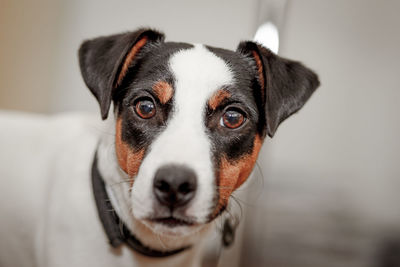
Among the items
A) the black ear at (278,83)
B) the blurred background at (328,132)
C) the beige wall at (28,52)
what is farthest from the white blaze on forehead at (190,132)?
the beige wall at (28,52)

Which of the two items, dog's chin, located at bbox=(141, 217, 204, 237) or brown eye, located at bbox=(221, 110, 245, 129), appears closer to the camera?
dog's chin, located at bbox=(141, 217, 204, 237)

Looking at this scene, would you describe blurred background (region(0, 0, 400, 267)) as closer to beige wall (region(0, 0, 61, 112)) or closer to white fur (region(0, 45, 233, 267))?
beige wall (region(0, 0, 61, 112))

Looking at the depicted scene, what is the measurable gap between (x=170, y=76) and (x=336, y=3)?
1741 mm

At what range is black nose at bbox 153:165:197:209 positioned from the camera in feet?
3.61

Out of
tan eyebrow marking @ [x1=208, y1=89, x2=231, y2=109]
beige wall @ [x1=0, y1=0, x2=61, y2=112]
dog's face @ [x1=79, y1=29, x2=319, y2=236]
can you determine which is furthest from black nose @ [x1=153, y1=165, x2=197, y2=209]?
beige wall @ [x1=0, y1=0, x2=61, y2=112]

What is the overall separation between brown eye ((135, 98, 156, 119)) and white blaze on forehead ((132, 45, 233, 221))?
0.09 m

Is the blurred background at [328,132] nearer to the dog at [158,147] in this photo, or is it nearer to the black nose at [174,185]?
the dog at [158,147]

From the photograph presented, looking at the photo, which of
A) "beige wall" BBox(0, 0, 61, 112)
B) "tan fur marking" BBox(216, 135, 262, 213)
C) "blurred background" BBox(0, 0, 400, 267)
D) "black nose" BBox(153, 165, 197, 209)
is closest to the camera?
"black nose" BBox(153, 165, 197, 209)

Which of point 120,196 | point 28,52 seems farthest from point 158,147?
point 28,52

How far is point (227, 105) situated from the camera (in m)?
1.35

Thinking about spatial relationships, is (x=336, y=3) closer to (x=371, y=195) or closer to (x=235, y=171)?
(x=371, y=195)

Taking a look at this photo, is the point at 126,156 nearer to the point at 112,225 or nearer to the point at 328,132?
the point at 112,225

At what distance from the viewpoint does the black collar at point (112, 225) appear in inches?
54.9

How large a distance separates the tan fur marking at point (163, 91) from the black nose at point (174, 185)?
0.91 ft
